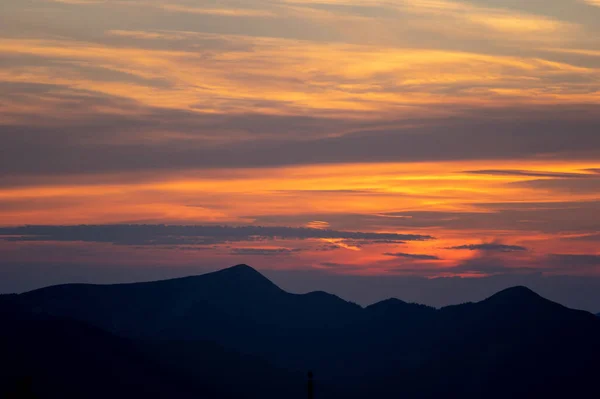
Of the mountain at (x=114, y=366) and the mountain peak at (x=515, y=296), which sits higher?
the mountain peak at (x=515, y=296)

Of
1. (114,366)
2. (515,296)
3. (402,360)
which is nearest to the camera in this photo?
(114,366)

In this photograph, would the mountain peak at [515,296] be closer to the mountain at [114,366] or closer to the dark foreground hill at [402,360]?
the dark foreground hill at [402,360]

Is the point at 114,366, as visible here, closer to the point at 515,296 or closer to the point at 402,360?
the point at 402,360

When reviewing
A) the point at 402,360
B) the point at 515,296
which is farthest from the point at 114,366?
the point at 515,296

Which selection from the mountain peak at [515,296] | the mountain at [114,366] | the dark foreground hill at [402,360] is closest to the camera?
the mountain at [114,366]

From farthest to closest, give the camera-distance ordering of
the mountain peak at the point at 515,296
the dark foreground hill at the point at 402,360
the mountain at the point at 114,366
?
1. the mountain peak at the point at 515,296
2. the dark foreground hill at the point at 402,360
3. the mountain at the point at 114,366

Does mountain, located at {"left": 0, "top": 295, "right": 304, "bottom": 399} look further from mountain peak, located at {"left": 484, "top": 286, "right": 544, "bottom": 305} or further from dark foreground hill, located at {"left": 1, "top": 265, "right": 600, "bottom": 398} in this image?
mountain peak, located at {"left": 484, "top": 286, "right": 544, "bottom": 305}

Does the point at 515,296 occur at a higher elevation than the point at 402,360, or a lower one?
higher

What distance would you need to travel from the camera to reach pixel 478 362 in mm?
180250

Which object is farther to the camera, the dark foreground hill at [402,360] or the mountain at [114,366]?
the dark foreground hill at [402,360]

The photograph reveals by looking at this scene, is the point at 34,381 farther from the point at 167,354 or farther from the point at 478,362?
the point at 478,362

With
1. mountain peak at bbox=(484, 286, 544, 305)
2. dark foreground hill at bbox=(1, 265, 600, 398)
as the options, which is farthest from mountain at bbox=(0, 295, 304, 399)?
mountain peak at bbox=(484, 286, 544, 305)

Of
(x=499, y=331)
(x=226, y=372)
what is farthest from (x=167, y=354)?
(x=499, y=331)

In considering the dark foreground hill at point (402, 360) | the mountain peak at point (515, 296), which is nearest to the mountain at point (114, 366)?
the dark foreground hill at point (402, 360)
